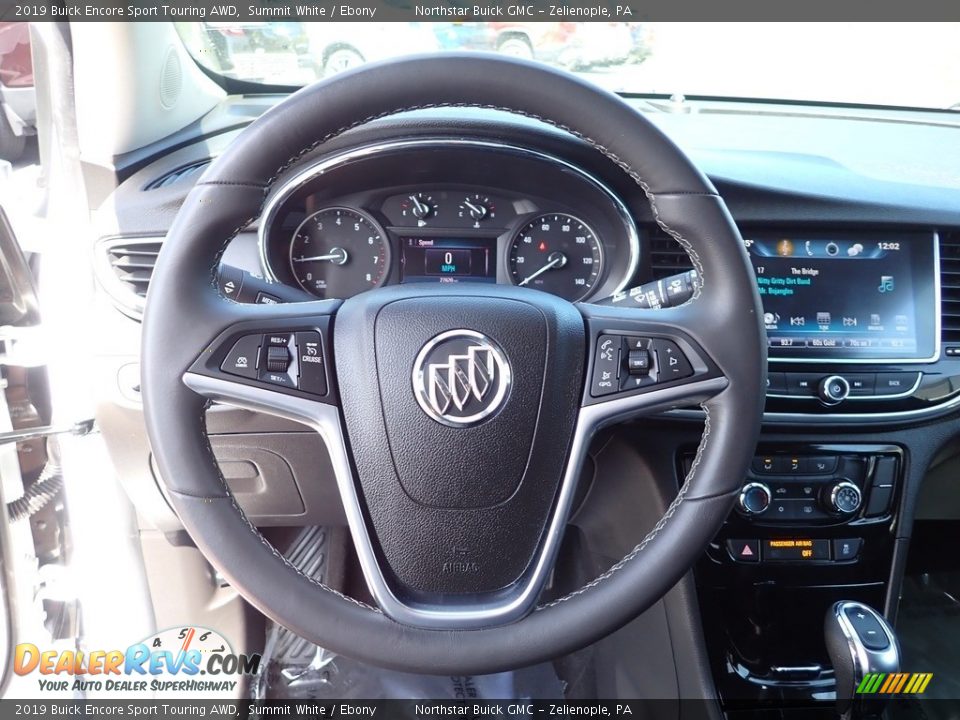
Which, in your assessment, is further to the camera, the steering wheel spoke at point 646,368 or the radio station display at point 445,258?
the radio station display at point 445,258

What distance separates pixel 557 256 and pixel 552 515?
558 millimetres

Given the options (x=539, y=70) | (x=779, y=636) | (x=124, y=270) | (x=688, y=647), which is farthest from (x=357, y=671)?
(x=539, y=70)

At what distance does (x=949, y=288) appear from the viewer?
60.2 inches

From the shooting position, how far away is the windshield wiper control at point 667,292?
1.09m

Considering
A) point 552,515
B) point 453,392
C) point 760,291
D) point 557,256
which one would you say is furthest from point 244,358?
point 760,291

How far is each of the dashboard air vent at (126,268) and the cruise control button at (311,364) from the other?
48cm

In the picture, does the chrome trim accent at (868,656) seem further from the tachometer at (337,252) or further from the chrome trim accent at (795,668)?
the tachometer at (337,252)

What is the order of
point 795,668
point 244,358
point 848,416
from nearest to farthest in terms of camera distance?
point 244,358 < point 848,416 < point 795,668

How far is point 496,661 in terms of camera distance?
980 millimetres

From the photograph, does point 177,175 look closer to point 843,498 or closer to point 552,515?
point 552,515

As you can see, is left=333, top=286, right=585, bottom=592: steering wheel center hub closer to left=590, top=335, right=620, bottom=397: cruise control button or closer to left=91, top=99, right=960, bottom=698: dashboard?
left=590, top=335, right=620, bottom=397: cruise control button

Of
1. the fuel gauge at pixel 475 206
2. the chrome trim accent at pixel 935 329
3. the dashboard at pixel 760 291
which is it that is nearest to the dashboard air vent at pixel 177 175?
the dashboard at pixel 760 291
